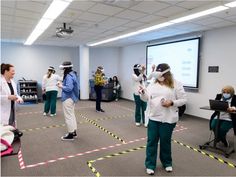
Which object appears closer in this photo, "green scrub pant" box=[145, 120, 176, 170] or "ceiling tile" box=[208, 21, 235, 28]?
"green scrub pant" box=[145, 120, 176, 170]

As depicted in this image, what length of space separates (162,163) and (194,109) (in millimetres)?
3495

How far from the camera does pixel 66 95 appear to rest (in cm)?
361

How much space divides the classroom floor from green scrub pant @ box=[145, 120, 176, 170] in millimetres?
196

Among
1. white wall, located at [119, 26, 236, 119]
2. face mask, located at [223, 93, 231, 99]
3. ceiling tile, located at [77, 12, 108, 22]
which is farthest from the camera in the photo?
white wall, located at [119, 26, 236, 119]

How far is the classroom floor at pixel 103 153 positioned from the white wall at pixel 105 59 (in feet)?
16.4

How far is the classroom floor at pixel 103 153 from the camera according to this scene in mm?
2619

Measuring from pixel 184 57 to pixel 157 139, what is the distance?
4016 mm

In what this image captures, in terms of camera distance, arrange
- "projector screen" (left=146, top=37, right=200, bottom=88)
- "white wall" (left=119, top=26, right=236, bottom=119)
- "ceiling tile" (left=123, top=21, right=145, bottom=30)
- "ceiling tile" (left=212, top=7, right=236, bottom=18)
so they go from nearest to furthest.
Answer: "ceiling tile" (left=212, top=7, right=236, bottom=18), "ceiling tile" (left=123, top=21, right=145, bottom=30), "white wall" (left=119, top=26, right=236, bottom=119), "projector screen" (left=146, top=37, right=200, bottom=88)

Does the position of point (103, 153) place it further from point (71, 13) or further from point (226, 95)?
point (71, 13)

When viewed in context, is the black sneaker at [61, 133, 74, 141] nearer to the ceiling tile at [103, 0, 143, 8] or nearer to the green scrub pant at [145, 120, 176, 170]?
the green scrub pant at [145, 120, 176, 170]

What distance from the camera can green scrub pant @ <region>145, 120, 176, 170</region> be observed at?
2.45 m

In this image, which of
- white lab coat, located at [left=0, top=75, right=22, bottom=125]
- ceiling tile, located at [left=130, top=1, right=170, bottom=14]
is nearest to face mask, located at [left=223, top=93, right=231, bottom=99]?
ceiling tile, located at [left=130, top=1, right=170, bottom=14]

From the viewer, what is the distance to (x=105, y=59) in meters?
9.53

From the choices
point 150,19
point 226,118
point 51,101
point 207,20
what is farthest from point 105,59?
point 226,118
